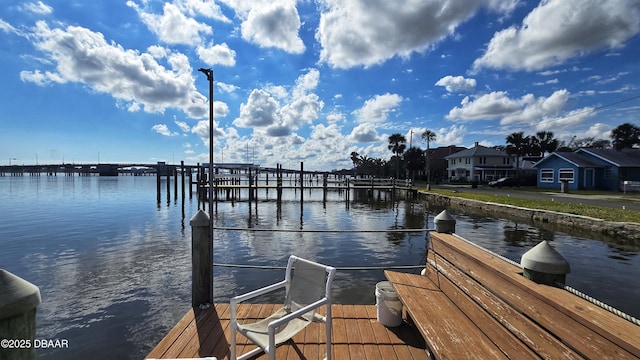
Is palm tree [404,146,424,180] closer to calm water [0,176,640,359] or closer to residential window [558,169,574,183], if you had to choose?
residential window [558,169,574,183]

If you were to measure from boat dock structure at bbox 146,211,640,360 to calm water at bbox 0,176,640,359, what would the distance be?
2536mm

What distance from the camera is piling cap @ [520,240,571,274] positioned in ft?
6.44

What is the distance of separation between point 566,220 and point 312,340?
15587 millimetres

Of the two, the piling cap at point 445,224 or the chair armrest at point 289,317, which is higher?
the piling cap at point 445,224

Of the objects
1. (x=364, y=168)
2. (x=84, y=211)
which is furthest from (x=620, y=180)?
(x=364, y=168)

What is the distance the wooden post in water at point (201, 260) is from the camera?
3.85 meters

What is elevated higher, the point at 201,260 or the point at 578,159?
the point at 578,159

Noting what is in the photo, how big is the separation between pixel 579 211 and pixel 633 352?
56.4ft

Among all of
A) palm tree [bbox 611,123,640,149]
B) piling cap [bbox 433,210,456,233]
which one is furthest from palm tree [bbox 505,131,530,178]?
piling cap [bbox 433,210,456,233]

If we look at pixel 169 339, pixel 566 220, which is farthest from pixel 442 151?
pixel 169 339

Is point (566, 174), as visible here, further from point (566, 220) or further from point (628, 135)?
point (628, 135)

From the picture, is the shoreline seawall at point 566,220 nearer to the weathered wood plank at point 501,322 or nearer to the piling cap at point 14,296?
the weathered wood plank at point 501,322

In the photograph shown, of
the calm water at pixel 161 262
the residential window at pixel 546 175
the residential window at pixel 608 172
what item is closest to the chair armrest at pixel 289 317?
the calm water at pixel 161 262

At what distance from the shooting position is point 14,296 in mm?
1159
